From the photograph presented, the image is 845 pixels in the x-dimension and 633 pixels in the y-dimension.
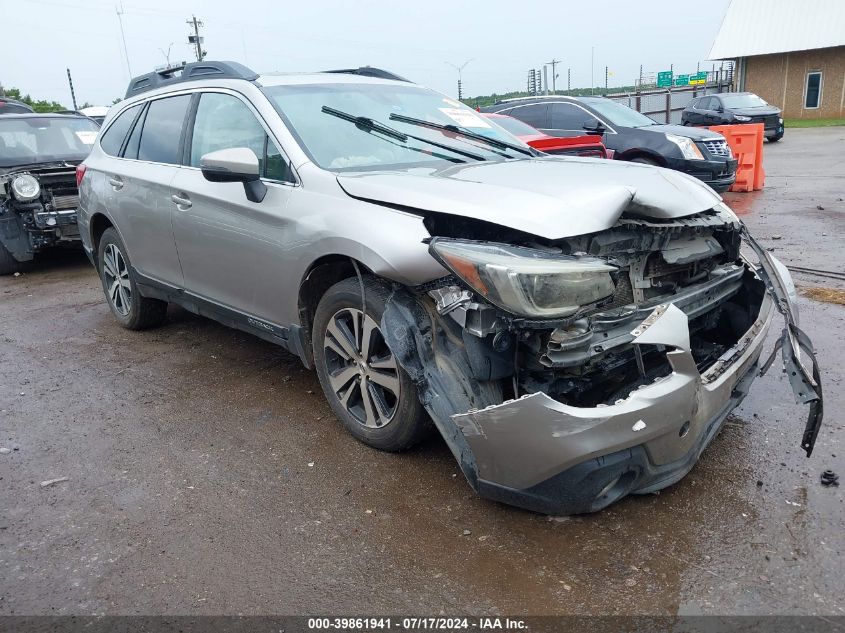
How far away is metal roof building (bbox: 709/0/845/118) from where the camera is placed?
34812 millimetres

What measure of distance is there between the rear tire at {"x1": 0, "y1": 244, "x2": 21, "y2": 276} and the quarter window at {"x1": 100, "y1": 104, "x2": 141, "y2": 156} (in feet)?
12.2

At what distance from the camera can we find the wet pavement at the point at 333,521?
100 inches

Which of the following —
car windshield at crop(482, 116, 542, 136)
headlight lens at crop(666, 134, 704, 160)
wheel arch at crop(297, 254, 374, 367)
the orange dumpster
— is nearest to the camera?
wheel arch at crop(297, 254, 374, 367)

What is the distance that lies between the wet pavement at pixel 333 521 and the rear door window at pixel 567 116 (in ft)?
25.1

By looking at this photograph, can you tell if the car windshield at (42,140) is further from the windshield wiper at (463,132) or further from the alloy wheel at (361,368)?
the alloy wheel at (361,368)

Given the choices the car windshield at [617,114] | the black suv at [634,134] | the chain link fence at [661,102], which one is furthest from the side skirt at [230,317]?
the chain link fence at [661,102]

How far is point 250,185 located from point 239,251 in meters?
0.41

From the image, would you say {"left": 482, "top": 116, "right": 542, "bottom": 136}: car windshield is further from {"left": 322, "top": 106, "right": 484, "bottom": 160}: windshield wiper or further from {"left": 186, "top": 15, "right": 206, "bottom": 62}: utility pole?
{"left": 186, "top": 15, "right": 206, "bottom": 62}: utility pole

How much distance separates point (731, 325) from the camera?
3.61 metres

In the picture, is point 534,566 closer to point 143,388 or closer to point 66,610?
point 66,610

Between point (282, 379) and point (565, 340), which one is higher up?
point (565, 340)

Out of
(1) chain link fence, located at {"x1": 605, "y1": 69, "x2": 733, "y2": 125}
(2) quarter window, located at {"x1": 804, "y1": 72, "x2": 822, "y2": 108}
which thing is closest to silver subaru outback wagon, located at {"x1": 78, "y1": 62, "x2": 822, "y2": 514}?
(1) chain link fence, located at {"x1": 605, "y1": 69, "x2": 733, "y2": 125}

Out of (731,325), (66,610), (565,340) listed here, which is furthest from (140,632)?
(731,325)

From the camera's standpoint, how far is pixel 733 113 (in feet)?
75.3
